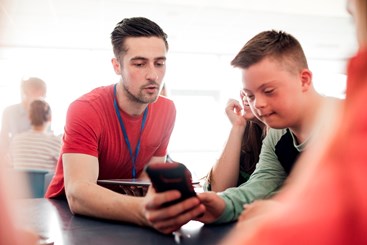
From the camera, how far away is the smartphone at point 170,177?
698mm

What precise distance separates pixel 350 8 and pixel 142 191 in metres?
1.04

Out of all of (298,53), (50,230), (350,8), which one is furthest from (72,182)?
(350,8)

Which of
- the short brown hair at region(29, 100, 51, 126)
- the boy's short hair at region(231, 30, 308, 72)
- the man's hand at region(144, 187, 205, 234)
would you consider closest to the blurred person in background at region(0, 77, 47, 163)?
the short brown hair at region(29, 100, 51, 126)

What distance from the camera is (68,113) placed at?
1493 millimetres

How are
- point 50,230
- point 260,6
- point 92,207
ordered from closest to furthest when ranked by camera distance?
point 50,230 → point 92,207 → point 260,6

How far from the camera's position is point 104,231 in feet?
2.98

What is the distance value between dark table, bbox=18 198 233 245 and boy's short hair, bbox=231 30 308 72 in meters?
0.57

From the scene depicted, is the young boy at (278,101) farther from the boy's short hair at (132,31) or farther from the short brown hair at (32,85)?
the short brown hair at (32,85)

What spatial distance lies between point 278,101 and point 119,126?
738 millimetres

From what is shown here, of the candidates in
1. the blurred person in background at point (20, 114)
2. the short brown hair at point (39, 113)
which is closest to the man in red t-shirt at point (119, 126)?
the short brown hair at point (39, 113)

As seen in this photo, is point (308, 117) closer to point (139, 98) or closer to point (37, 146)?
point (139, 98)

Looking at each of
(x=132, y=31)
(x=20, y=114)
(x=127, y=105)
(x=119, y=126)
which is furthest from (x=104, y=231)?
(x=20, y=114)

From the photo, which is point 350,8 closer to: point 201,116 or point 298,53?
point 298,53

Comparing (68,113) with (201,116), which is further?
(201,116)
